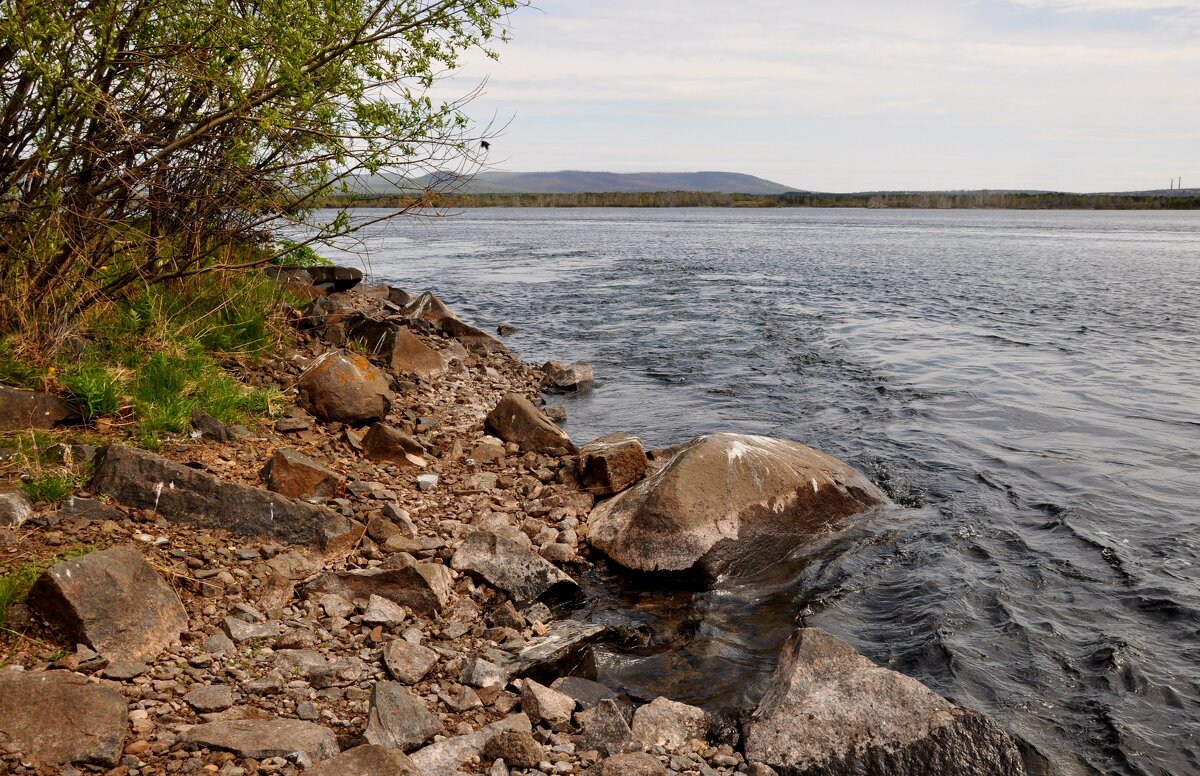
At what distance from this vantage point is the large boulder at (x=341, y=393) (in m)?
8.44

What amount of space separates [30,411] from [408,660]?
12.2 feet

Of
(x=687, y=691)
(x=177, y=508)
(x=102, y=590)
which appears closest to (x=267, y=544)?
(x=177, y=508)

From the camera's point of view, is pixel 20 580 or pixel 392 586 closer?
pixel 20 580

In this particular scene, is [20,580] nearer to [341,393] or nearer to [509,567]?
[509,567]

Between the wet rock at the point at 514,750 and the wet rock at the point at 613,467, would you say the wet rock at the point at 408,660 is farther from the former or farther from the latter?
the wet rock at the point at 613,467

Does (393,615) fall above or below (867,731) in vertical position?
above

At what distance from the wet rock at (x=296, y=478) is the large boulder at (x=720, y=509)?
2402 millimetres

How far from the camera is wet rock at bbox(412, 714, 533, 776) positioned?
4.08m

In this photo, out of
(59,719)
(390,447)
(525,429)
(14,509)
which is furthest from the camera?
(525,429)

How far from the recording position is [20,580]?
14.6 feet

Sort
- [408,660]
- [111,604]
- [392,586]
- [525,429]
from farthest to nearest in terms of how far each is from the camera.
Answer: [525,429]
[392,586]
[408,660]
[111,604]

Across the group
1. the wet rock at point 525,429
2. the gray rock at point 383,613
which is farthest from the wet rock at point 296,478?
the wet rock at point 525,429

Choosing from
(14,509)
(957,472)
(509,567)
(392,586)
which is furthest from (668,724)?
(957,472)

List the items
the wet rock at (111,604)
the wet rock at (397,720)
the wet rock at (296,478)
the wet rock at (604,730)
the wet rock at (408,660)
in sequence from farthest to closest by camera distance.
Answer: the wet rock at (296,478) → the wet rock at (408,660) → the wet rock at (604,730) → the wet rock at (111,604) → the wet rock at (397,720)
